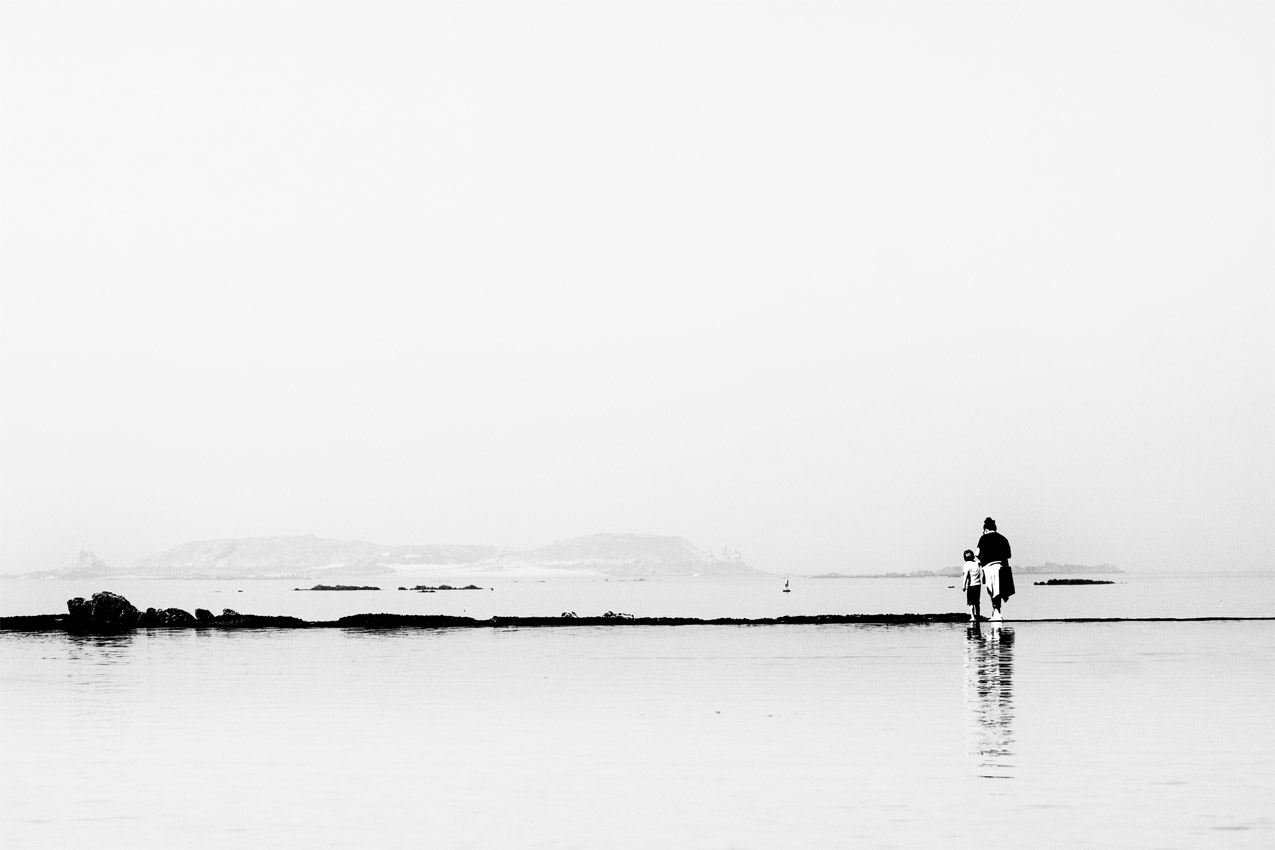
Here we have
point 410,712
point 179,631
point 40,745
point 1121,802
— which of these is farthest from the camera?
point 179,631

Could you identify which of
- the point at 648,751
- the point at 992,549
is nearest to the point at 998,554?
the point at 992,549

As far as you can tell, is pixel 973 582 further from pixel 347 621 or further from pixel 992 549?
pixel 347 621

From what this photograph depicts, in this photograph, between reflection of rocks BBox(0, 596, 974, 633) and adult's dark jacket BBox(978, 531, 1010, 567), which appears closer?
adult's dark jacket BBox(978, 531, 1010, 567)

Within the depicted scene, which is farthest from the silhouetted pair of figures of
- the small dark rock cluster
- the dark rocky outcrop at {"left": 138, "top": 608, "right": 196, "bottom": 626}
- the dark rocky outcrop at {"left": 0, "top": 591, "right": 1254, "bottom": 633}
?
the dark rocky outcrop at {"left": 138, "top": 608, "right": 196, "bottom": 626}

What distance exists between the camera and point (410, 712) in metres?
15.7

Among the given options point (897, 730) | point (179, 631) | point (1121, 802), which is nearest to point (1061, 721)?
point (897, 730)

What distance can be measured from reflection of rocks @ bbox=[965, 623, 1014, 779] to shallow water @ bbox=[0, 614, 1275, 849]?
0.06 meters

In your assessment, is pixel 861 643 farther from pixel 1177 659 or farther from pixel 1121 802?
pixel 1121 802

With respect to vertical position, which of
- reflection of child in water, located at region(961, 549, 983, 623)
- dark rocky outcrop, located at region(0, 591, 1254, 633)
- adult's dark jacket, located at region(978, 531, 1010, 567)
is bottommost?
dark rocky outcrop, located at region(0, 591, 1254, 633)

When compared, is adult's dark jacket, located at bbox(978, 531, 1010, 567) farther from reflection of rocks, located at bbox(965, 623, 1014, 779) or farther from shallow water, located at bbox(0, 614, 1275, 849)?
shallow water, located at bbox(0, 614, 1275, 849)

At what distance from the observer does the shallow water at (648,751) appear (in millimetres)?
8711

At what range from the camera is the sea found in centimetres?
870

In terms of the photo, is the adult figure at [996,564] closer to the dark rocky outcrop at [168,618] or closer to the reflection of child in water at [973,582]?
the reflection of child in water at [973,582]

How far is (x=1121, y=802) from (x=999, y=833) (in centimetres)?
151
